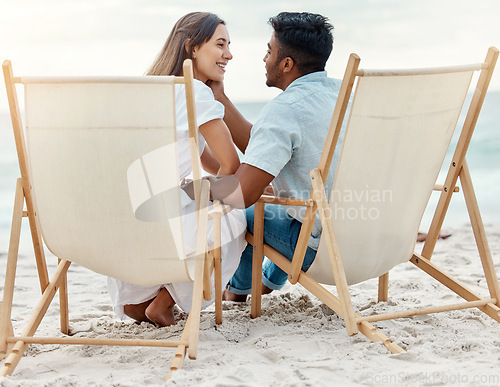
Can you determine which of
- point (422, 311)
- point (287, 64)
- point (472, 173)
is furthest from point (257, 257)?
point (472, 173)

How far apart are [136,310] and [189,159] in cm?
77

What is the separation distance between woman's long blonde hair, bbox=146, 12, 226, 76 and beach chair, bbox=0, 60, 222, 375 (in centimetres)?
87

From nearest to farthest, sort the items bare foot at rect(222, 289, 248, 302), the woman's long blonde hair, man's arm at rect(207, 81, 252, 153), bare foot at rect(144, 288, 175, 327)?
1. bare foot at rect(144, 288, 175, 327)
2. the woman's long blonde hair
3. bare foot at rect(222, 289, 248, 302)
4. man's arm at rect(207, 81, 252, 153)

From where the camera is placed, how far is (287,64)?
2.54m

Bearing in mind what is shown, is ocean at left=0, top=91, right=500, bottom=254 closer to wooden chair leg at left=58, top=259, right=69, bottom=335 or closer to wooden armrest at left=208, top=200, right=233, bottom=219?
wooden chair leg at left=58, top=259, right=69, bottom=335

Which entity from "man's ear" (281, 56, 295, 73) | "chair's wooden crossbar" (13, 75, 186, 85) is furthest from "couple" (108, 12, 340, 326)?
"chair's wooden crossbar" (13, 75, 186, 85)

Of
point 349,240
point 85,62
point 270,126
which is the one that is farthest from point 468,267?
point 85,62

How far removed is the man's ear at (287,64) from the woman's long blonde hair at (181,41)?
1.53 ft

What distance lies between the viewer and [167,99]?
1900 mm

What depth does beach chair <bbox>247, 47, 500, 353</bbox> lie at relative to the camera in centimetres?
208

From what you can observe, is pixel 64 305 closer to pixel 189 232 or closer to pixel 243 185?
pixel 189 232

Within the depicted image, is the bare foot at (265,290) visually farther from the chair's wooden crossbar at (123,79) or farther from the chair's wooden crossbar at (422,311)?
the chair's wooden crossbar at (123,79)

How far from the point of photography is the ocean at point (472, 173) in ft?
21.8

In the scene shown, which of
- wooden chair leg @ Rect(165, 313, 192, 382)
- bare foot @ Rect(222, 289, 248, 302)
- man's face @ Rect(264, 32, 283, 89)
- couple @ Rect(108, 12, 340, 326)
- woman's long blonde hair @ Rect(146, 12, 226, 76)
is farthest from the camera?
bare foot @ Rect(222, 289, 248, 302)
